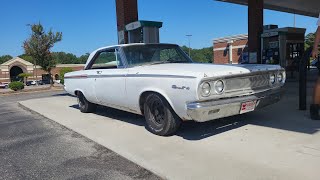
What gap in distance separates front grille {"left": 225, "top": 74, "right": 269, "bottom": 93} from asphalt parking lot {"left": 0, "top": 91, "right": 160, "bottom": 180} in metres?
1.86

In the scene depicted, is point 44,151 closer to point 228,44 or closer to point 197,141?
point 197,141

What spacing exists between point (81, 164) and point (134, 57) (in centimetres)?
266

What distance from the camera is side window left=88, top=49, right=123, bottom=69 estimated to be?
7.08 metres

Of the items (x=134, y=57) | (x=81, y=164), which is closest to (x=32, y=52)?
(x=134, y=57)

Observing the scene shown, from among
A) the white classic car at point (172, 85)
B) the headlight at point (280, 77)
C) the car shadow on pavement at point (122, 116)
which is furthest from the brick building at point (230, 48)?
the headlight at point (280, 77)

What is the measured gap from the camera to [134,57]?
6949 millimetres

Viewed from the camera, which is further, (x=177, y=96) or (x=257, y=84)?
(x=257, y=84)

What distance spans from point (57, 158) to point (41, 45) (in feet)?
91.3

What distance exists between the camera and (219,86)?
532 cm

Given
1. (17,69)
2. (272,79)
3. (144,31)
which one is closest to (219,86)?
(272,79)

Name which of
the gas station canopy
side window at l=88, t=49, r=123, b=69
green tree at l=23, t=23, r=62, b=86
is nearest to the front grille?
side window at l=88, t=49, r=123, b=69

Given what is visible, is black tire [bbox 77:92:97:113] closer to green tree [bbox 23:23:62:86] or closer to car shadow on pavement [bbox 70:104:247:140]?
car shadow on pavement [bbox 70:104:247:140]

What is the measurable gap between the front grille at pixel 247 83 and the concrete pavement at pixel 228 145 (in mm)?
665

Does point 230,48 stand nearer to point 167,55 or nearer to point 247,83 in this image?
point 167,55
